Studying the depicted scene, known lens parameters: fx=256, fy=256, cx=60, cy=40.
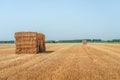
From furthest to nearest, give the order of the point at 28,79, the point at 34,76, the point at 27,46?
the point at 27,46, the point at 34,76, the point at 28,79

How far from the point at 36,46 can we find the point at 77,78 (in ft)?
39.6

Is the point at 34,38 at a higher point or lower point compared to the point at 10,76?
higher

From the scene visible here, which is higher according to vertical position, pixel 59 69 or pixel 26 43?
pixel 26 43

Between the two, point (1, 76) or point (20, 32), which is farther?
point (20, 32)

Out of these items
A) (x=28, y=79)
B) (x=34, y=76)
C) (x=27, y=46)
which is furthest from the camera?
(x=27, y=46)

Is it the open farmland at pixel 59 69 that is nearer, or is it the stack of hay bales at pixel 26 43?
the open farmland at pixel 59 69

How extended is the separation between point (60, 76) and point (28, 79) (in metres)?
0.95

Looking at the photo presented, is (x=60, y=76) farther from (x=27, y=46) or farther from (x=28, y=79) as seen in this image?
(x=27, y=46)

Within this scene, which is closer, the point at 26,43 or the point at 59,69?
the point at 59,69

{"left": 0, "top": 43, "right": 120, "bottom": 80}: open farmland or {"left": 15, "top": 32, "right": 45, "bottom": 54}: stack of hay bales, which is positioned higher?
{"left": 15, "top": 32, "right": 45, "bottom": 54}: stack of hay bales

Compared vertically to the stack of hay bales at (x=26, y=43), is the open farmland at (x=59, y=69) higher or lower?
lower

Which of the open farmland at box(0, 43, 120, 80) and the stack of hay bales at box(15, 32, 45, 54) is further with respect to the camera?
the stack of hay bales at box(15, 32, 45, 54)

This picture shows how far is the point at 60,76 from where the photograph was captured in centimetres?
696

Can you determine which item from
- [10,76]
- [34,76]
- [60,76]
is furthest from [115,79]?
[10,76]
